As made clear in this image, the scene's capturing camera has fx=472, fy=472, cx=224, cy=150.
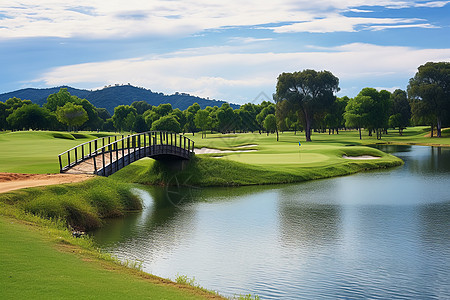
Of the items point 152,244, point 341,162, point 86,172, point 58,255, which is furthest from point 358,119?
point 58,255

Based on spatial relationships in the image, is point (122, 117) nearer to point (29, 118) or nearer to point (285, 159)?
point (29, 118)

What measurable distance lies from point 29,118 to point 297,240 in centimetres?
12017

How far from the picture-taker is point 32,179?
29281 millimetres

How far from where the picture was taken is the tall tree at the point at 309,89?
322 feet

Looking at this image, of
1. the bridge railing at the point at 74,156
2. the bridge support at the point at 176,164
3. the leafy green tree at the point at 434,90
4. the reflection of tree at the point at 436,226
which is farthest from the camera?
the leafy green tree at the point at 434,90

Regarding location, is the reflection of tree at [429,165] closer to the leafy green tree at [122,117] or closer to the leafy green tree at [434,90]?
the leafy green tree at [434,90]

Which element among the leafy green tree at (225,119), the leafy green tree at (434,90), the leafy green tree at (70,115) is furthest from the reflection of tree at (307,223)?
the leafy green tree at (225,119)

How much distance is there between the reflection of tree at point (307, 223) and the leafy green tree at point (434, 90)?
8292cm

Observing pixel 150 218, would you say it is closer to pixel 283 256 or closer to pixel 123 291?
pixel 283 256

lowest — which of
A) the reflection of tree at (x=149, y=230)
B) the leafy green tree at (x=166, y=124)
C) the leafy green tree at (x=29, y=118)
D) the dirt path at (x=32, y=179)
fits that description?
the reflection of tree at (x=149, y=230)

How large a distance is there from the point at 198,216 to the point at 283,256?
384 inches

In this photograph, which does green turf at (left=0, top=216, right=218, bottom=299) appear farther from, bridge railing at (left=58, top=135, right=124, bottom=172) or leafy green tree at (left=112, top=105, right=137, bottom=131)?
leafy green tree at (left=112, top=105, right=137, bottom=131)

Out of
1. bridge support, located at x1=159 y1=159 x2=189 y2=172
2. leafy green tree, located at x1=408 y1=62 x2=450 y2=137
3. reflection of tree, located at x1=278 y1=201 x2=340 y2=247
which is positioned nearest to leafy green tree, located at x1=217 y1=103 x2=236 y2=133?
leafy green tree, located at x1=408 y1=62 x2=450 y2=137

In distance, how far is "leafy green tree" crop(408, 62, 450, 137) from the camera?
103 metres
